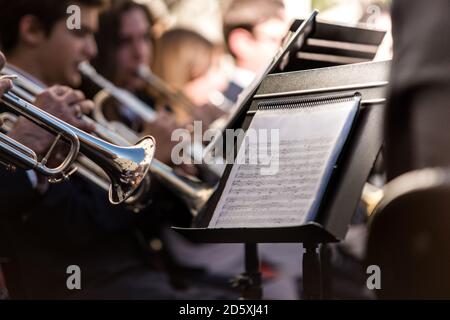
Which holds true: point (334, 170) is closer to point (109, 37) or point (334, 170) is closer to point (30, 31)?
point (30, 31)

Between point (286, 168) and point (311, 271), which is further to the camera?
point (311, 271)

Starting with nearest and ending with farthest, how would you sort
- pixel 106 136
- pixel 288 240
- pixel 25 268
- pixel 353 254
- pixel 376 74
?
pixel 288 240
pixel 376 74
pixel 106 136
pixel 25 268
pixel 353 254

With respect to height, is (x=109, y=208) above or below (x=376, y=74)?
above

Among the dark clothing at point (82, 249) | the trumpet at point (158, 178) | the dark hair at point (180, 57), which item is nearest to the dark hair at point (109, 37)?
the dark hair at point (180, 57)

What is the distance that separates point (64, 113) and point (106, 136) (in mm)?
243

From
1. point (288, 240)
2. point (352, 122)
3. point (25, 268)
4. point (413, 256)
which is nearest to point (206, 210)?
point (288, 240)

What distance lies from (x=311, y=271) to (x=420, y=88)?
1460 millimetres

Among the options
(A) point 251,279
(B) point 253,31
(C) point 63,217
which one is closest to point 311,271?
(A) point 251,279

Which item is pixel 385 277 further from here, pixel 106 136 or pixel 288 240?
pixel 106 136

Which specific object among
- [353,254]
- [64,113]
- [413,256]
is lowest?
[413,256]

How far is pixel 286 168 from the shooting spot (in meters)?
1.85
